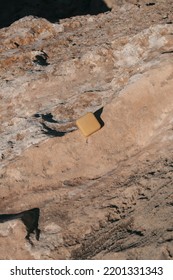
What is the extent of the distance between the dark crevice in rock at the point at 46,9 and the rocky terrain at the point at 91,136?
295cm

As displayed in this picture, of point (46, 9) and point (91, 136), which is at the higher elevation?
point (46, 9)

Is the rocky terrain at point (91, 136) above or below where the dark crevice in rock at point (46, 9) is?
below

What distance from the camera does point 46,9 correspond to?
9312 millimetres

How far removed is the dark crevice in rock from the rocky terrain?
2951 mm

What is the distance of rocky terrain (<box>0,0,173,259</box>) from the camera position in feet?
13.1

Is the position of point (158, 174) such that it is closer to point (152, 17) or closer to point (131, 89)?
point (131, 89)

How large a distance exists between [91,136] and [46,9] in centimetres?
556

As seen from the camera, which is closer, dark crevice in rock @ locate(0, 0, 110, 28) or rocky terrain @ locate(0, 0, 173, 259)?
rocky terrain @ locate(0, 0, 173, 259)

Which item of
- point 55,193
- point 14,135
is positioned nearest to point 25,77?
point 14,135

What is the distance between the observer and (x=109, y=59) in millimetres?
5426

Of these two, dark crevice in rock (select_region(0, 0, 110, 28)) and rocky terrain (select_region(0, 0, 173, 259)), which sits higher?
dark crevice in rock (select_region(0, 0, 110, 28))

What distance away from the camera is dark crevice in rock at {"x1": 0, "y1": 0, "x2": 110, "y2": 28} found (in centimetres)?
905

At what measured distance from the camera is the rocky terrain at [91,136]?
3992 mm

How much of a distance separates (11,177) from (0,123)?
2.82 feet
